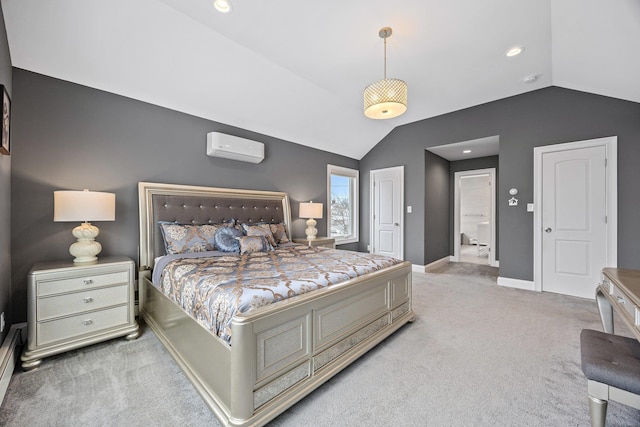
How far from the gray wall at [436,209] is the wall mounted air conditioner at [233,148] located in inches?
127

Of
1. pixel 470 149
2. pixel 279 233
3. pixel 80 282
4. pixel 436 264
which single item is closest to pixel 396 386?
pixel 279 233

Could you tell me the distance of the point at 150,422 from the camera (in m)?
1.47

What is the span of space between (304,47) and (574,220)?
166 inches

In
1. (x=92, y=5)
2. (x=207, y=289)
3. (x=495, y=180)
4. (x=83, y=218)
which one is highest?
(x=92, y=5)

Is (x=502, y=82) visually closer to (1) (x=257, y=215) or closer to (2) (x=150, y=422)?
(1) (x=257, y=215)

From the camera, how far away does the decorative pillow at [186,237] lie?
9.27ft

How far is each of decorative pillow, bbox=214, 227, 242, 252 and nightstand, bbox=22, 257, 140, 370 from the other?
834 mm

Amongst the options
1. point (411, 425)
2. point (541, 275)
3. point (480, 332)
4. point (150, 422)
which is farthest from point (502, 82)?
point (150, 422)

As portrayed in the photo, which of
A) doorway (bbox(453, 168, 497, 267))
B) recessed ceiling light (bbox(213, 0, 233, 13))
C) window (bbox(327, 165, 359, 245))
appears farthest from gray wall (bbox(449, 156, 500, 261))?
recessed ceiling light (bbox(213, 0, 233, 13))

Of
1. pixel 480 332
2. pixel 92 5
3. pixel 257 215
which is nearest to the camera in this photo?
pixel 92 5

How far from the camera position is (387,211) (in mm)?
5633

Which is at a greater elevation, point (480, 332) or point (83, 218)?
point (83, 218)

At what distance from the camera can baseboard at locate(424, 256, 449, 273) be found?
5195mm

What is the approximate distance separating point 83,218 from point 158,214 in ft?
2.53
